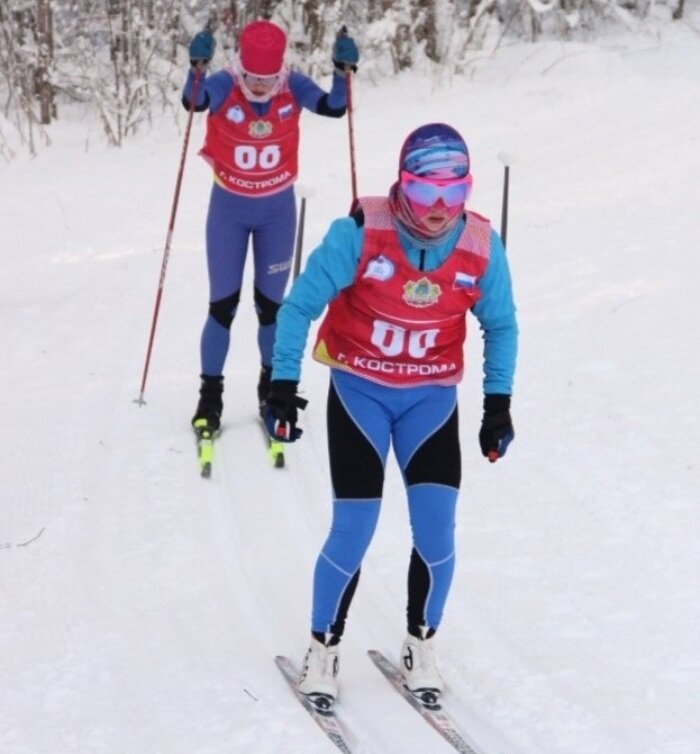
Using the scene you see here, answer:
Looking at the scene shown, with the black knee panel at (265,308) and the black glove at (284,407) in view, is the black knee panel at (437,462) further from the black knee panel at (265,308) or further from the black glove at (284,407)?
the black knee panel at (265,308)

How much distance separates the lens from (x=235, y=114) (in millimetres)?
6152

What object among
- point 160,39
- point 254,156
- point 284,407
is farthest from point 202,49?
point 160,39

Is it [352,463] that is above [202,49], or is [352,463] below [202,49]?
below

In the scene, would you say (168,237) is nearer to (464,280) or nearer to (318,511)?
(318,511)

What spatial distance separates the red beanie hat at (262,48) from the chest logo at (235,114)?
0.20 m

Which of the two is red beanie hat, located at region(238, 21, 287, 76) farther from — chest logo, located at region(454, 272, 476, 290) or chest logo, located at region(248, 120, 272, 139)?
chest logo, located at region(454, 272, 476, 290)

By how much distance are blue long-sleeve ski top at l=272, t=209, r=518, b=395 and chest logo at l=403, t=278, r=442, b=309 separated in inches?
1.9

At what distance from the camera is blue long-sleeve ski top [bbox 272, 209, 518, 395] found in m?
3.72

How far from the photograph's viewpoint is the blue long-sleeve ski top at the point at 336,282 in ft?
12.2

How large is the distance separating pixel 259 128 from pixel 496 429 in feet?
9.10

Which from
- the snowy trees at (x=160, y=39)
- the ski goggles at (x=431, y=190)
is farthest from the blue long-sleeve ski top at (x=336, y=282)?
the snowy trees at (x=160, y=39)

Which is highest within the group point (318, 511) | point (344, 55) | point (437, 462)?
point (344, 55)

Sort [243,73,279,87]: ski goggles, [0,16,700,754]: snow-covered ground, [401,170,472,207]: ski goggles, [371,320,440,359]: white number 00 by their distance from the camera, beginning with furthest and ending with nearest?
1. [243,73,279,87]: ski goggles
2. [0,16,700,754]: snow-covered ground
3. [371,320,440,359]: white number 00
4. [401,170,472,207]: ski goggles

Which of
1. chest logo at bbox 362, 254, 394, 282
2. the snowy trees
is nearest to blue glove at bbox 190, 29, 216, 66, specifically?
chest logo at bbox 362, 254, 394, 282
